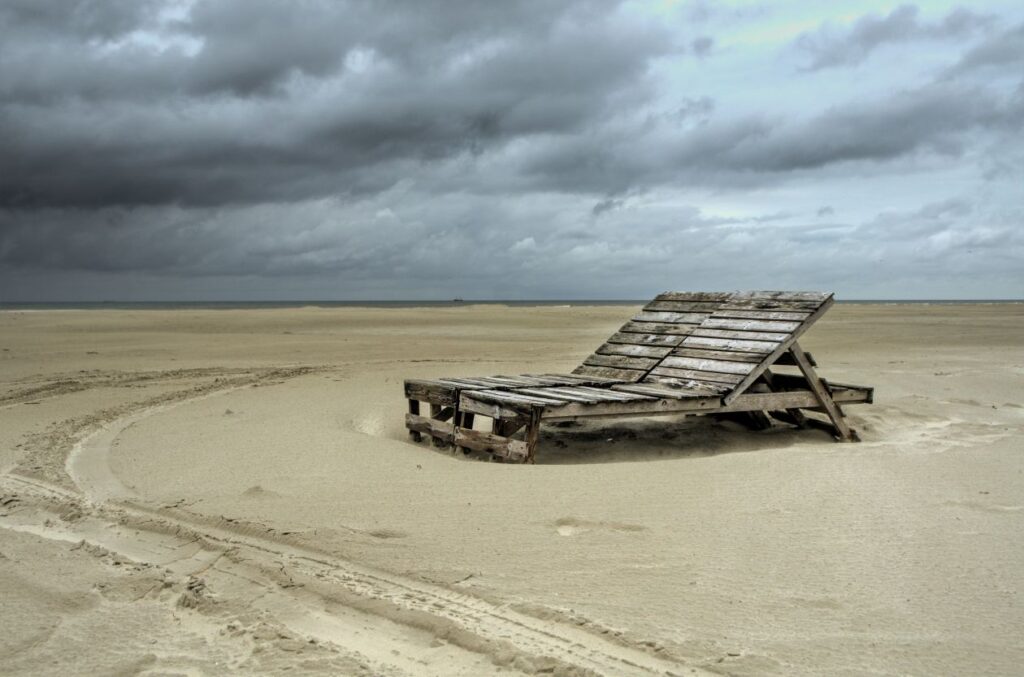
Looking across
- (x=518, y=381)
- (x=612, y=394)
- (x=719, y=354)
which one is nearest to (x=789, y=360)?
(x=719, y=354)

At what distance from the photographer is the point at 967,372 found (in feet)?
44.4

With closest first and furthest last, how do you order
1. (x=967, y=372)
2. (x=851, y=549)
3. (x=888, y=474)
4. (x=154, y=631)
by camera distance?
(x=154, y=631)
(x=851, y=549)
(x=888, y=474)
(x=967, y=372)

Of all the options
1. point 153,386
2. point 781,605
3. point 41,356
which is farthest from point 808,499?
point 41,356

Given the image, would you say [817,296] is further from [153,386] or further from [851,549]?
[153,386]

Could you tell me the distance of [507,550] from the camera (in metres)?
4.24

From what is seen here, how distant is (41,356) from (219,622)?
621 inches

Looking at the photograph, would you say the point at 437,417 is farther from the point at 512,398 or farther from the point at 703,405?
the point at 703,405

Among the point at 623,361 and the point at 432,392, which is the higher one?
the point at 623,361

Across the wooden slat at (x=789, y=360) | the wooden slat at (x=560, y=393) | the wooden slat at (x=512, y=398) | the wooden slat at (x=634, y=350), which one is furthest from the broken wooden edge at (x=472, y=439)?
the wooden slat at (x=789, y=360)

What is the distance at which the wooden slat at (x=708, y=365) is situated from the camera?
7.94 metres

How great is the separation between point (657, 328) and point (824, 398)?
7.32 feet

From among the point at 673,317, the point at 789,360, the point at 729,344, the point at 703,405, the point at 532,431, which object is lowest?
the point at 532,431

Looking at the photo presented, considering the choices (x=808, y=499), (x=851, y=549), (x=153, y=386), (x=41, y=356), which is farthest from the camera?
(x=41, y=356)

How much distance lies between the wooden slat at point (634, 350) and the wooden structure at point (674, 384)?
0.04ft
